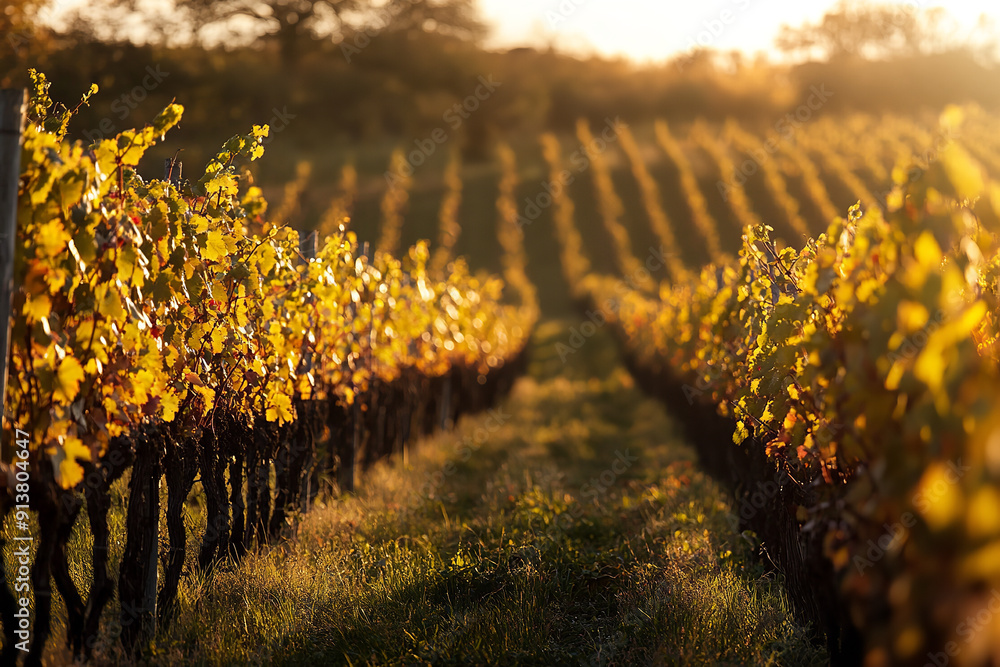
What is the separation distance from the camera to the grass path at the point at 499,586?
2.90 m

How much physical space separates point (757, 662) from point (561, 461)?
4.95 meters

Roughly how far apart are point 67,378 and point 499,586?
2257mm

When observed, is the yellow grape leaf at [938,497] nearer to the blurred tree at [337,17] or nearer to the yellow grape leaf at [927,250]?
the yellow grape leaf at [927,250]

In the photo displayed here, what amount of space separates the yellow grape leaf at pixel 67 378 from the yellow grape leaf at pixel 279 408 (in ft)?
4.14

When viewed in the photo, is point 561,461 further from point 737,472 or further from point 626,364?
point 626,364

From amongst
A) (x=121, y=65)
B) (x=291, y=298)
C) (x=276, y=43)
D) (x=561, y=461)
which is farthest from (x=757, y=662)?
(x=276, y=43)

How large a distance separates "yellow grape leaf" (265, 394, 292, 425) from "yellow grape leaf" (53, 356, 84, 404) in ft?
4.14

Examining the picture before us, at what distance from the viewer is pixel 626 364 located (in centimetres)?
1769

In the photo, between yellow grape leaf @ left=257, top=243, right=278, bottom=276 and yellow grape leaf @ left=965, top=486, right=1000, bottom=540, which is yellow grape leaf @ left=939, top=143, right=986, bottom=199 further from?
yellow grape leaf @ left=257, top=243, right=278, bottom=276

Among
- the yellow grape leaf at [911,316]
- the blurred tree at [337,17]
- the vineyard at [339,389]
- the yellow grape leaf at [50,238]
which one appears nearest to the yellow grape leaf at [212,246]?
the vineyard at [339,389]

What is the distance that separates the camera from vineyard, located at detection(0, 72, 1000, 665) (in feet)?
5.62

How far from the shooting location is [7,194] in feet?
7.25

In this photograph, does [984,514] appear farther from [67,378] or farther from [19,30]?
[19,30]

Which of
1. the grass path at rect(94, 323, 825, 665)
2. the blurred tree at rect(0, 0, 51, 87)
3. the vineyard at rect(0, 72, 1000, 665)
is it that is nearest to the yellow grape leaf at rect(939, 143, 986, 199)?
the vineyard at rect(0, 72, 1000, 665)
